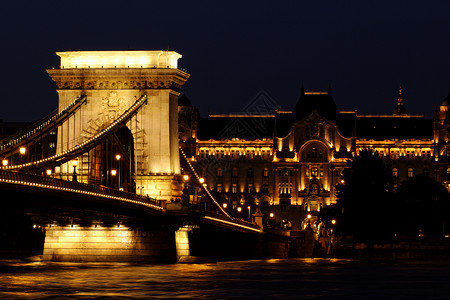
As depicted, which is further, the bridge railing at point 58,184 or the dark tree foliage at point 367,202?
the dark tree foliage at point 367,202

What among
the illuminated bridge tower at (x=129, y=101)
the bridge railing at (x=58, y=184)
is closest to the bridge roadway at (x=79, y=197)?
the bridge railing at (x=58, y=184)

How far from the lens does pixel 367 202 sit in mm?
121188

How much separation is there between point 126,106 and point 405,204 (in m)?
41.4

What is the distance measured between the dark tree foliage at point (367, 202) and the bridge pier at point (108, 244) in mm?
32568

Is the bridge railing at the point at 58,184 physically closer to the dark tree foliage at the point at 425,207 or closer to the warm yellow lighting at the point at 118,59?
the warm yellow lighting at the point at 118,59

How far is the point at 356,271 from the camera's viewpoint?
289 feet

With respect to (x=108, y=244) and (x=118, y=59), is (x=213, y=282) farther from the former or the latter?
(x=118, y=59)

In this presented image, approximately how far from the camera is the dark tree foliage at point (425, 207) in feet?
461

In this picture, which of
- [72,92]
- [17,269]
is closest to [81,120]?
[72,92]

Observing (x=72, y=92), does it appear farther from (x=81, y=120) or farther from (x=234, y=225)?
(x=234, y=225)

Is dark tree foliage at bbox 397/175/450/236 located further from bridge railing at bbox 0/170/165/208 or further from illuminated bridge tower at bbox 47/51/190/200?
bridge railing at bbox 0/170/165/208

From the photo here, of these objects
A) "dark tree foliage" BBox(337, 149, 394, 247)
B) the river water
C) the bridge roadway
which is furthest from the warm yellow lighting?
"dark tree foliage" BBox(337, 149, 394, 247)

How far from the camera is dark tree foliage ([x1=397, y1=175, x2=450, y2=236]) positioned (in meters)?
140

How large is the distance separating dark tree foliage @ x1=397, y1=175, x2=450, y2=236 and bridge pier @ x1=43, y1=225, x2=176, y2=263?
150ft
